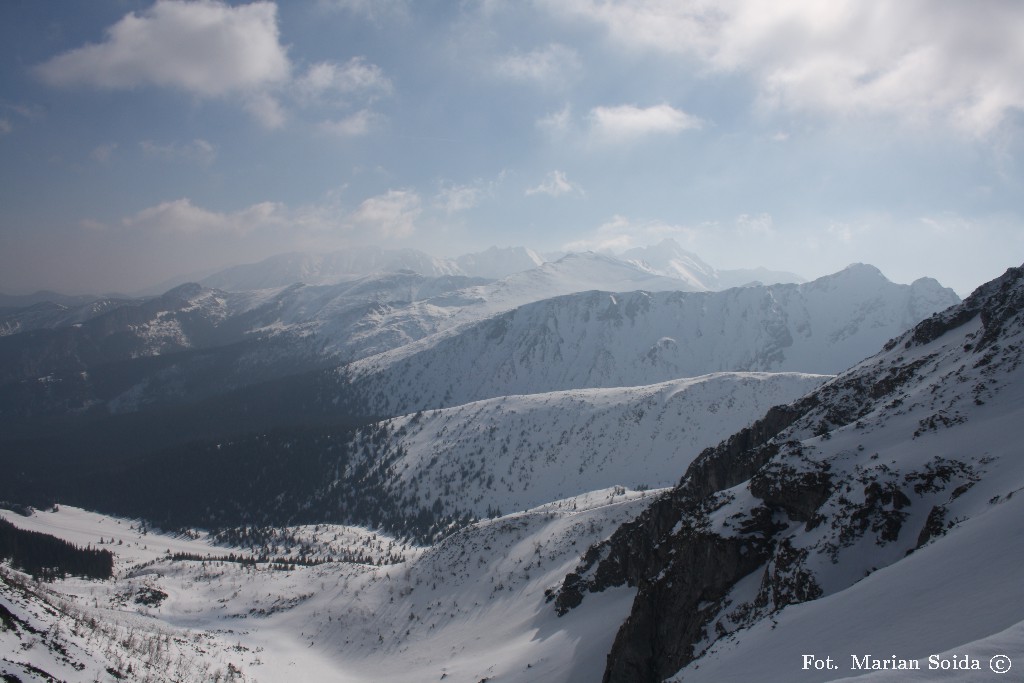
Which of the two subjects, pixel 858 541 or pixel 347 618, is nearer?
pixel 858 541

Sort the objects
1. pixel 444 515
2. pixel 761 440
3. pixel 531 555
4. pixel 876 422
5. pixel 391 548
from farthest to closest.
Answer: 1. pixel 444 515
2. pixel 391 548
3. pixel 531 555
4. pixel 761 440
5. pixel 876 422

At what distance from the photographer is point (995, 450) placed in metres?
34.8

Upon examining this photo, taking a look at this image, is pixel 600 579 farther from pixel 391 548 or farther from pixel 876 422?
pixel 391 548

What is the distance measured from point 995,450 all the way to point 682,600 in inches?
858

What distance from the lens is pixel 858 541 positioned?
31.9 metres

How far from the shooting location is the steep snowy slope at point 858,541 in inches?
798

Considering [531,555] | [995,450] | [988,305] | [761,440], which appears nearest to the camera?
[995,450]

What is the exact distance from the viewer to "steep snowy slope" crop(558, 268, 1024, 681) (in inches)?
798

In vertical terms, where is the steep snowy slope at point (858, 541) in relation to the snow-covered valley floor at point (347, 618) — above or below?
above

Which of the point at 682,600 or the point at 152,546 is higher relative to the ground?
the point at 682,600

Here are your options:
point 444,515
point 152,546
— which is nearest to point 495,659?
point 444,515

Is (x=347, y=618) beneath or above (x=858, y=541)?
beneath

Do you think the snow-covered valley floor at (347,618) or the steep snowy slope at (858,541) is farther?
the snow-covered valley floor at (347,618)

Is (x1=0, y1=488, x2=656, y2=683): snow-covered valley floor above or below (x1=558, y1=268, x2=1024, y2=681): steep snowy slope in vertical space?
below
